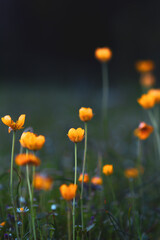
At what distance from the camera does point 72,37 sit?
8461 mm

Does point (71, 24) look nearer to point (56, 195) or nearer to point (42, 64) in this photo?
point (42, 64)

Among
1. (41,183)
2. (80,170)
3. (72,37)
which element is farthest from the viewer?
(72,37)

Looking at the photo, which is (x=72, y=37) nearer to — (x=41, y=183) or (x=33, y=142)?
(x=41, y=183)

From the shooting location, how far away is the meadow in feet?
3.06

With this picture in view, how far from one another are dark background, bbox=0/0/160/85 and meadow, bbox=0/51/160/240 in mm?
1156

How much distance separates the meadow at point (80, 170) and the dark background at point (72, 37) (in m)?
1.16

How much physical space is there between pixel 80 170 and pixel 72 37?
719 cm

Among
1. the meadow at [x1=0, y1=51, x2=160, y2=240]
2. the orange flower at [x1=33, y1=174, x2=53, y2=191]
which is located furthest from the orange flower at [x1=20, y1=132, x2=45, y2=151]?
the orange flower at [x1=33, y1=174, x2=53, y2=191]

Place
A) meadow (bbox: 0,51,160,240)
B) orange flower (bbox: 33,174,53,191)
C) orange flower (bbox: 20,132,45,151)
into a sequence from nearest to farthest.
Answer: orange flower (bbox: 20,132,45,151) < meadow (bbox: 0,51,160,240) < orange flower (bbox: 33,174,53,191)

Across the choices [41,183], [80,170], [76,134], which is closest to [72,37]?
[80,170]

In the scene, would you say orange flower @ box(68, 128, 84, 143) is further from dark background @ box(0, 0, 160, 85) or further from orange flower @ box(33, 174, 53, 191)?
dark background @ box(0, 0, 160, 85)

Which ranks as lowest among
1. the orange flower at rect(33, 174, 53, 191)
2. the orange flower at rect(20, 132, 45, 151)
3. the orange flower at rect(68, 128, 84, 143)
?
the orange flower at rect(33, 174, 53, 191)

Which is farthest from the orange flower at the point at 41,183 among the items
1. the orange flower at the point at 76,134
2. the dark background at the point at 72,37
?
the dark background at the point at 72,37

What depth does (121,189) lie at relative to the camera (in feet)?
5.48
